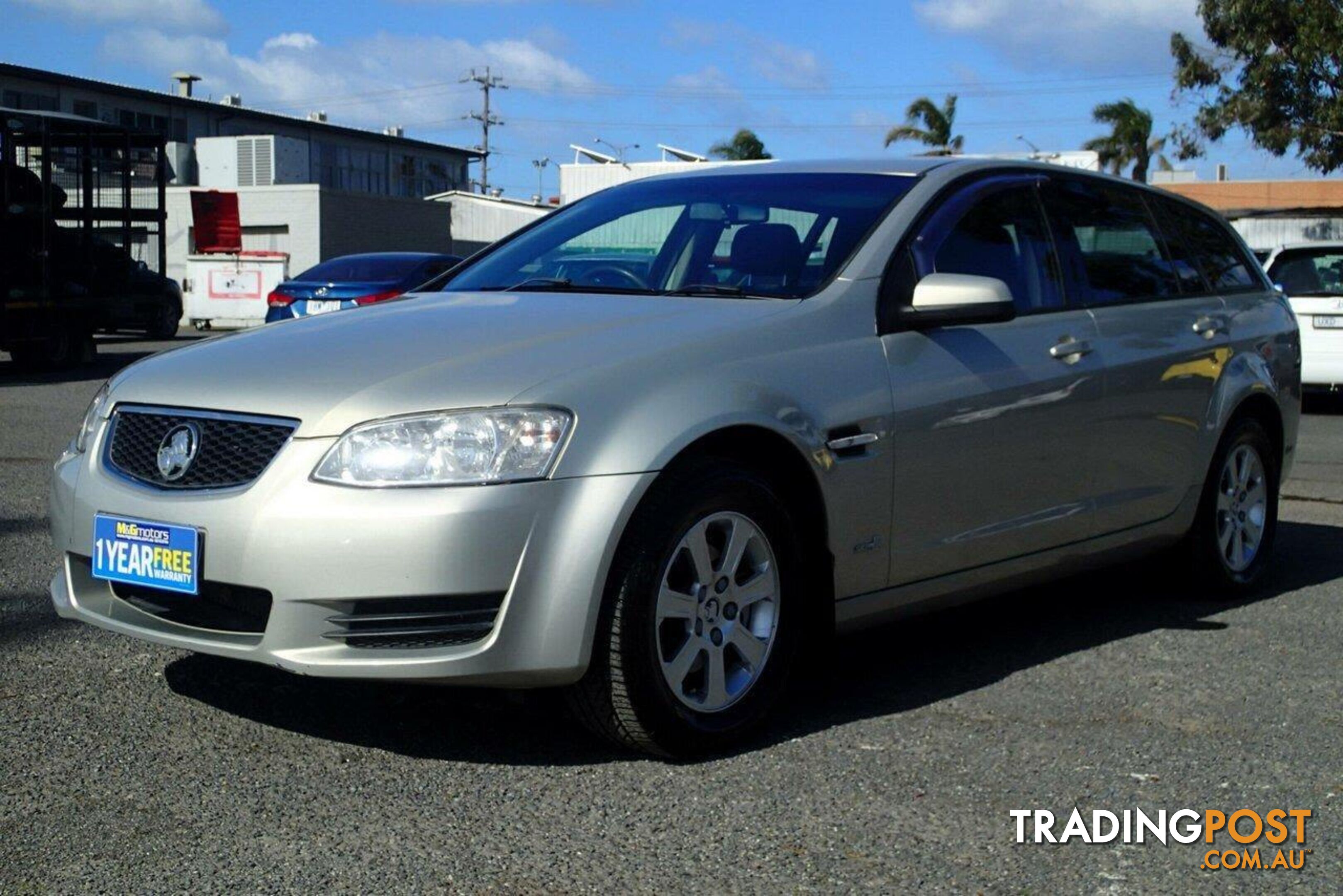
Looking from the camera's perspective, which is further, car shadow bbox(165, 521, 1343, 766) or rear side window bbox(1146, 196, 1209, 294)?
rear side window bbox(1146, 196, 1209, 294)

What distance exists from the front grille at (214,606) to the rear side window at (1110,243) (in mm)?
3024

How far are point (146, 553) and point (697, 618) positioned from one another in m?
1.37

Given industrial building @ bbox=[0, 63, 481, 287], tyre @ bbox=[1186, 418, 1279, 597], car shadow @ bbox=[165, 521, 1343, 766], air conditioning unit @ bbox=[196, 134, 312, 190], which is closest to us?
car shadow @ bbox=[165, 521, 1343, 766]

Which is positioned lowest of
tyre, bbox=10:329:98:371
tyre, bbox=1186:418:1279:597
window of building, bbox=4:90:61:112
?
tyre, bbox=10:329:98:371

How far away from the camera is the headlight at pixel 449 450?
378 centimetres

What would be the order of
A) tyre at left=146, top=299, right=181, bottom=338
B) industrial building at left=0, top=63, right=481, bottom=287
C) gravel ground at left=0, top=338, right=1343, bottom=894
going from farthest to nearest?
1. industrial building at left=0, top=63, right=481, bottom=287
2. tyre at left=146, top=299, right=181, bottom=338
3. gravel ground at left=0, top=338, right=1343, bottom=894

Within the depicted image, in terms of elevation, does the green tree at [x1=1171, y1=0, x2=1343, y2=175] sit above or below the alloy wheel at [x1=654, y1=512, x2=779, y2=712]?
above

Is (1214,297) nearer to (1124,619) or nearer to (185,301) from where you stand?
(1124,619)

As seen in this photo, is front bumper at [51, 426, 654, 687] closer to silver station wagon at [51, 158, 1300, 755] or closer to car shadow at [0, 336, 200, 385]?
silver station wagon at [51, 158, 1300, 755]

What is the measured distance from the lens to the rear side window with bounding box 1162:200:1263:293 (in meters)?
6.46

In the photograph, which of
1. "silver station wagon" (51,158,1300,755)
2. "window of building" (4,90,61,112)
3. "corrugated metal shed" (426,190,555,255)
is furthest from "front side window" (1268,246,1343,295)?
"window of building" (4,90,61,112)

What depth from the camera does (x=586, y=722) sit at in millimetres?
4051

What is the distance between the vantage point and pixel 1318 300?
610 inches

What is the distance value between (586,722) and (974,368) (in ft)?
5.47
